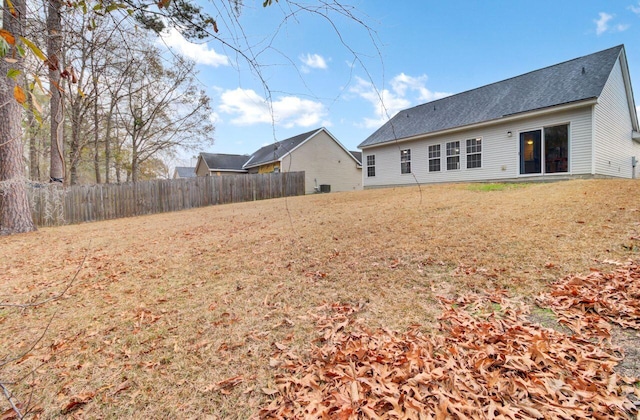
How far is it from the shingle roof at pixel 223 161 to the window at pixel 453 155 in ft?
59.6

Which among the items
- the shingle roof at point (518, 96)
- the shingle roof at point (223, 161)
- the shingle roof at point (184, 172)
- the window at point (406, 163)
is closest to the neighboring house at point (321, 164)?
the shingle roof at point (223, 161)

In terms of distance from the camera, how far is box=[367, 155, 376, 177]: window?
1511cm

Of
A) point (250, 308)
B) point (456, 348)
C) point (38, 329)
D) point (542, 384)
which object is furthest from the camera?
point (250, 308)

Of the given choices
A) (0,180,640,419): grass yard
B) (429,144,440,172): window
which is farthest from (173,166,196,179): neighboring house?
(0,180,640,419): grass yard

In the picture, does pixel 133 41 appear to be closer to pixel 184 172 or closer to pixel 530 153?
pixel 530 153

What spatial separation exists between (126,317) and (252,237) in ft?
8.79

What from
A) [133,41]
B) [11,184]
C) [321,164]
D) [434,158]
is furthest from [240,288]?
[321,164]

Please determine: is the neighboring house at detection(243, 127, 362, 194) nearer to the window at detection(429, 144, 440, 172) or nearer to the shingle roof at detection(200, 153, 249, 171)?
the shingle roof at detection(200, 153, 249, 171)

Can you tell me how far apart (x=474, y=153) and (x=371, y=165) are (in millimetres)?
5323

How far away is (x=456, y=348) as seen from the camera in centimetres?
191

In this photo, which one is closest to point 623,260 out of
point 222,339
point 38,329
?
point 222,339

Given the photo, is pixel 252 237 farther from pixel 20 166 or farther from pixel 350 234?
pixel 20 166

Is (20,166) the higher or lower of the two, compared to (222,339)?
higher

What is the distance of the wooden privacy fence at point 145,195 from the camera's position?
8.65 metres
